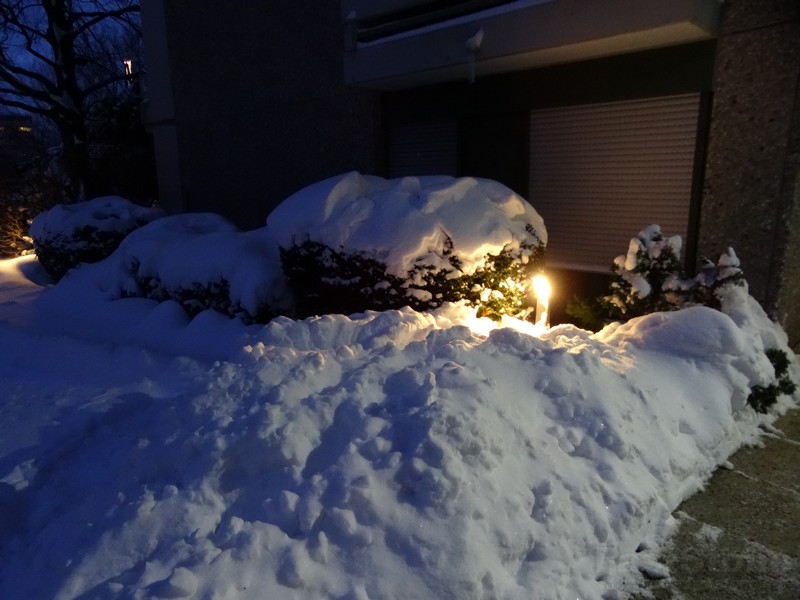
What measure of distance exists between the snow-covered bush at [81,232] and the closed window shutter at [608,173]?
705 cm

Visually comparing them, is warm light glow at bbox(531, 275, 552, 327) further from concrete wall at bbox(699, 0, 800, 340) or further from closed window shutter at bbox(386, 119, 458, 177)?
closed window shutter at bbox(386, 119, 458, 177)

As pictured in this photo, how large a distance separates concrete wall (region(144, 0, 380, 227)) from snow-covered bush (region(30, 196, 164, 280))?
6.87 ft

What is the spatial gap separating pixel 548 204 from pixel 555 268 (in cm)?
82

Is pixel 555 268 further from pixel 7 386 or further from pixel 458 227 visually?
pixel 7 386

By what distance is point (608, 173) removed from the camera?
6.24m

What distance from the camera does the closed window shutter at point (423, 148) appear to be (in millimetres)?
7586

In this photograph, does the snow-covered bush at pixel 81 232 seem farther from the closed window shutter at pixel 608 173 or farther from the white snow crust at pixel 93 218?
the closed window shutter at pixel 608 173

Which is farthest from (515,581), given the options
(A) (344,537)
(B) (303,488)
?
(B) (303,488)

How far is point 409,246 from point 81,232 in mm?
7128

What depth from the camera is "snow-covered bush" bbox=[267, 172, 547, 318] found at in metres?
4.74

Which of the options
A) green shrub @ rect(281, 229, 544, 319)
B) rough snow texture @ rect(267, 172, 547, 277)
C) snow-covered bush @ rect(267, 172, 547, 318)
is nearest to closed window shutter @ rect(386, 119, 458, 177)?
rough snow texture @ rect(267, 172, 547, 277)

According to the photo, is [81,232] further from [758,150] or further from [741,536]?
[741,536]

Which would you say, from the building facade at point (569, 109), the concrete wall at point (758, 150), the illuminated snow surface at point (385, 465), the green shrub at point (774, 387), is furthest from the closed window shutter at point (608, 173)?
the illuminated snow surface at point (385, 465)

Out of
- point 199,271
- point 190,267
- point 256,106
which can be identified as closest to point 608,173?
point 199,271
